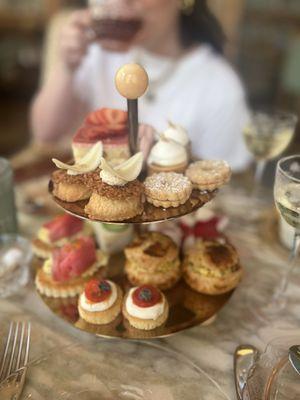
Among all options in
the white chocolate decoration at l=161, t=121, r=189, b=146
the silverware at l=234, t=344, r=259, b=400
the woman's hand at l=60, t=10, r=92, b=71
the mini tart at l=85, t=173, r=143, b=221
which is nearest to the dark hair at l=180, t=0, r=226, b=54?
the woman's hand at l=60, t=10, r=92, b=71

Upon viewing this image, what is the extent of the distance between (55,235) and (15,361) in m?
0.30

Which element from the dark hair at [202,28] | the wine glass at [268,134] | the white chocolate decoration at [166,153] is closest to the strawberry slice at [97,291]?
the white chocolate decoration at [166,153]

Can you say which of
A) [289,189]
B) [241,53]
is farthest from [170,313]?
[241,53]

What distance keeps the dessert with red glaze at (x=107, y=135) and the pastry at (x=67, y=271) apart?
202 mm

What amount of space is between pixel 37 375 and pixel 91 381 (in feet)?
0.30

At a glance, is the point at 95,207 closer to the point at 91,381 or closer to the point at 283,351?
the point at 91,381

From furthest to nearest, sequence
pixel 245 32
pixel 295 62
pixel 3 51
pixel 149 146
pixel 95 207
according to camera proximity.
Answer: pixel 3 51
pixel 245 32
pixel 295 62
pixel 149 146
pixel 95 207

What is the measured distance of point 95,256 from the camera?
87 centimetres

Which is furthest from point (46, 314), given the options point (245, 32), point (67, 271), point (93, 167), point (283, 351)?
point (245, 32)

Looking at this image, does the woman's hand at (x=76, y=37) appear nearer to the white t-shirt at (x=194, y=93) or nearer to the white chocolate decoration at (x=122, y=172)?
the white t-shirt at (x=194, y=93)

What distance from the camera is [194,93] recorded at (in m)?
1.87

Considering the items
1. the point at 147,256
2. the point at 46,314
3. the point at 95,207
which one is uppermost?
the point at 95,207

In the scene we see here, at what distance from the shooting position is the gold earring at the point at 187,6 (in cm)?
167

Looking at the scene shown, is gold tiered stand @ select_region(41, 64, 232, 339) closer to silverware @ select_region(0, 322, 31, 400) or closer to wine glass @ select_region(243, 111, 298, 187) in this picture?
silverware @ select_region(0, 322, 31, 400)
